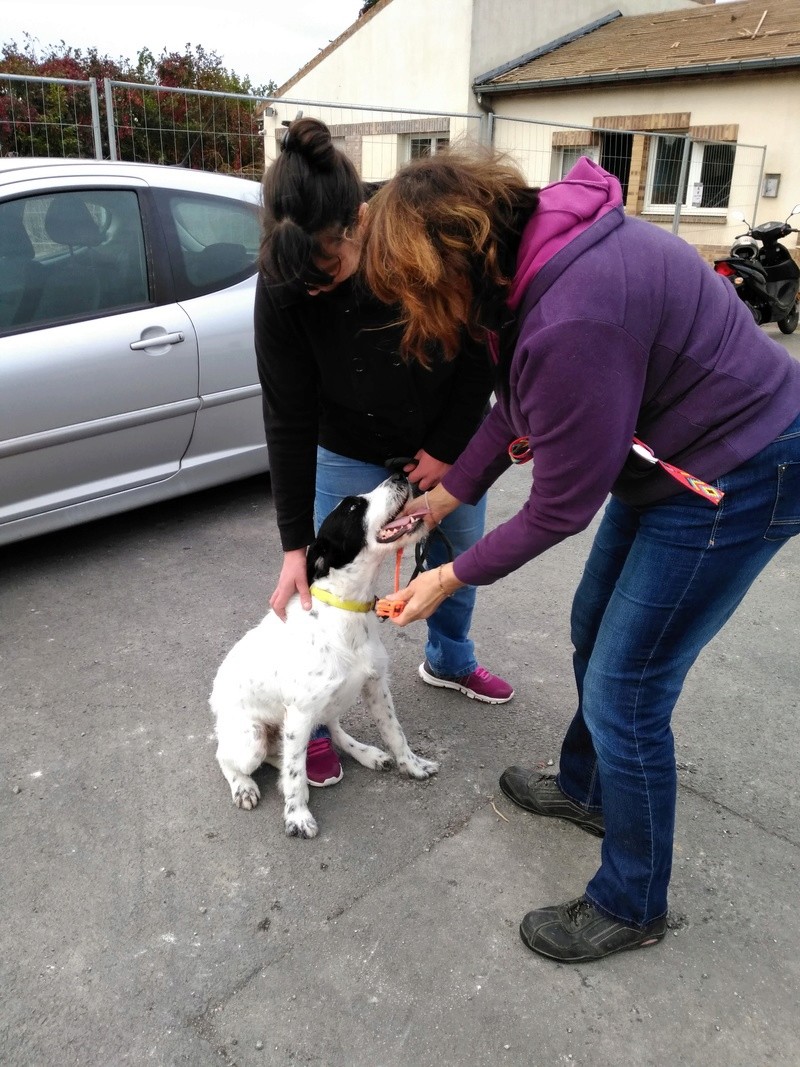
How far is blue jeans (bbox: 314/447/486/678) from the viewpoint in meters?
2.86

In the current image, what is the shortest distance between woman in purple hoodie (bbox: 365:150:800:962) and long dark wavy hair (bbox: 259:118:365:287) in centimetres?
41

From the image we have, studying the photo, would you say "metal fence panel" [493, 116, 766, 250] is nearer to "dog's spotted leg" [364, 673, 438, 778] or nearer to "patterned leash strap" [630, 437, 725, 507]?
"dog's spotted leg" [364, 673, 438, 778]

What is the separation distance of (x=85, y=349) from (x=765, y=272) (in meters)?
9.03

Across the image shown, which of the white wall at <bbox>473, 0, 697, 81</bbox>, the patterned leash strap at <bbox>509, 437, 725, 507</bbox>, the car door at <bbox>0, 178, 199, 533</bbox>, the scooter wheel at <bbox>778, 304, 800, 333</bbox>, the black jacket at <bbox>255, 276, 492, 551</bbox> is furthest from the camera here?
the white wall at <bbox>473, 0, 697, 81</bbox>

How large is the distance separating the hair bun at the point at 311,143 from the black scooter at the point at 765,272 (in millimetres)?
9090

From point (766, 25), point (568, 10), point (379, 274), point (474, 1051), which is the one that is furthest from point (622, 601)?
point (568, 10)

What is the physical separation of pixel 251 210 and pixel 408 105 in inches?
568

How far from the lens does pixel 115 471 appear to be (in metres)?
4.44

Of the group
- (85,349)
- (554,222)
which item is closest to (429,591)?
(554,222)

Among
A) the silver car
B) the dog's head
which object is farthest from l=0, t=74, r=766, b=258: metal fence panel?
the dog's head

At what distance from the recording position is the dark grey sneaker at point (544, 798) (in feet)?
8.92

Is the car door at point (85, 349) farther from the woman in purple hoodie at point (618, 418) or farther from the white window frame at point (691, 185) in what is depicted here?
the white window frame at point (691, 185)

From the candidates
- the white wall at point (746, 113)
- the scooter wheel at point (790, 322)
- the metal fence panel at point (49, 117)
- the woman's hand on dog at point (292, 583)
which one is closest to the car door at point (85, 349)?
the woman's hand on dog at point (292, 583)

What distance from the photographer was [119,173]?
14.4 ft
